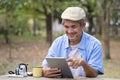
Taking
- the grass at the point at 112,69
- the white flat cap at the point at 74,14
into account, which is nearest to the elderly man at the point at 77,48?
the white flat cap at the point at 74,14

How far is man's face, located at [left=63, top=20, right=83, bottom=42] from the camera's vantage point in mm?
4102

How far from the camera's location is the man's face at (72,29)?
4.10 m

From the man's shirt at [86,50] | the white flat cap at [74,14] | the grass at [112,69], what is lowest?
the grass at [112,69]

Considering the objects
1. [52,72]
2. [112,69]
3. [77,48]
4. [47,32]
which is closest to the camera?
[52,72]

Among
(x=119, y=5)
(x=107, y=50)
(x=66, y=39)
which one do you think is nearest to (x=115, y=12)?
(x=119, y=5)

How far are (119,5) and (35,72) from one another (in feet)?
48.5

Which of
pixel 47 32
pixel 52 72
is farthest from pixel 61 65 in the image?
pixel 47 32

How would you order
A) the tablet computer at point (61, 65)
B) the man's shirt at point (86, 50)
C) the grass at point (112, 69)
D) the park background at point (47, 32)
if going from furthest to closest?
the park background at point (47, 32), the grass at point (112, 69), the man's shirt at point (86, 50), the tablet computer at point (61, 65)

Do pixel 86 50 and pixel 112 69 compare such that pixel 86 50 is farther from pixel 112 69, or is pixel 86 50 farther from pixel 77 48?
pixel 112 69

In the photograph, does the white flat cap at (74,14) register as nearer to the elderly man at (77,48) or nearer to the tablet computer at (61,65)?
the elderly man at (77,48)

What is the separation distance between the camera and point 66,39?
437 centimetres

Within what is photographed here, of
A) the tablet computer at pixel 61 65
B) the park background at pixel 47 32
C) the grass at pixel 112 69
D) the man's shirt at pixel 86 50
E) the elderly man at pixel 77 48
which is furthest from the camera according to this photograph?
the park background at pixel 47 32

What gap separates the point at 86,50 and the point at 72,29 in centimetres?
32

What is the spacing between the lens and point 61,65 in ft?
13.3
